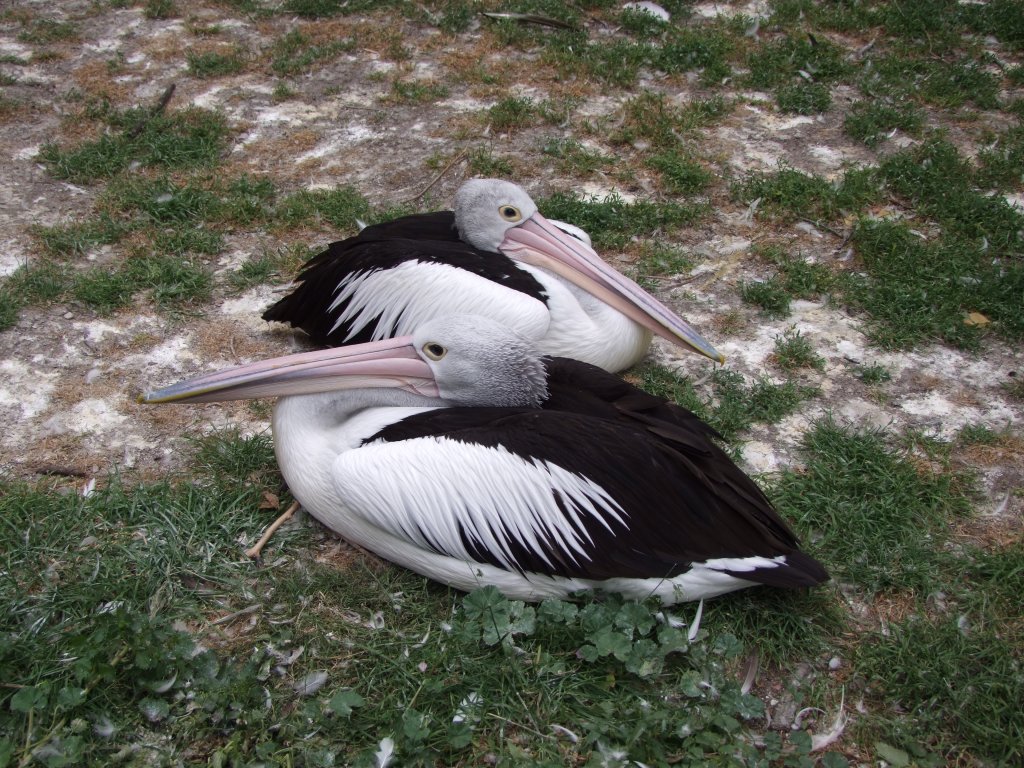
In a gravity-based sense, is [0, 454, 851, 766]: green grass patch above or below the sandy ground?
below

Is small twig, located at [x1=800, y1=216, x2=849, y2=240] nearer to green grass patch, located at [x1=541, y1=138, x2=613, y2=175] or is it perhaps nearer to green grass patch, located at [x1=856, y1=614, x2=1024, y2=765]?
green grass patch, located at [x1=541, y1=138, x2=613, y2=175]

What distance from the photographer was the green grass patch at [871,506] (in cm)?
285

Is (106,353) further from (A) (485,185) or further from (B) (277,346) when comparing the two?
(A) (485,185)

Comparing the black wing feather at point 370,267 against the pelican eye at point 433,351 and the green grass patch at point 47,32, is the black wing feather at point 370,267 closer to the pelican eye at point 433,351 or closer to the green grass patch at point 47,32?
the pelican eye at point 433,351

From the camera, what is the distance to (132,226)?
14.8ft

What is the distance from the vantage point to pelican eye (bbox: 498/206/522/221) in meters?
3.79

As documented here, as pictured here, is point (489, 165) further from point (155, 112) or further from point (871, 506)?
point (871, 506)

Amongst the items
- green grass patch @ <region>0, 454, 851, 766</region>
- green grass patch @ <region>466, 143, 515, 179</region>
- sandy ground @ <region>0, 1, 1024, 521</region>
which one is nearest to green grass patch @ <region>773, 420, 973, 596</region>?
sandy ground @ <region>0, 1, 1024, 521</region>

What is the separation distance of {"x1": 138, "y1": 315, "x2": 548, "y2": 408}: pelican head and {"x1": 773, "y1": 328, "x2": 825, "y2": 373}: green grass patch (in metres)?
1.35

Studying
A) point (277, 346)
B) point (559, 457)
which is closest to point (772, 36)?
point (277, 346)

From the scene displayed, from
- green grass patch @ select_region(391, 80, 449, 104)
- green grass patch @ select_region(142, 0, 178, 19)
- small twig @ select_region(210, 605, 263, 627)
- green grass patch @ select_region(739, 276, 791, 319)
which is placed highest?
green grass patch @ select_region(142, 0, 178, 19)

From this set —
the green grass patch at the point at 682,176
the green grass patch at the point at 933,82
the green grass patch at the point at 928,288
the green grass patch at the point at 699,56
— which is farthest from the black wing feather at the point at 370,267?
the green grass patch at the point at 933,82

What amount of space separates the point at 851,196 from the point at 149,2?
5.38 m

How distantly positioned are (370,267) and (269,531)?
1.21 meters
